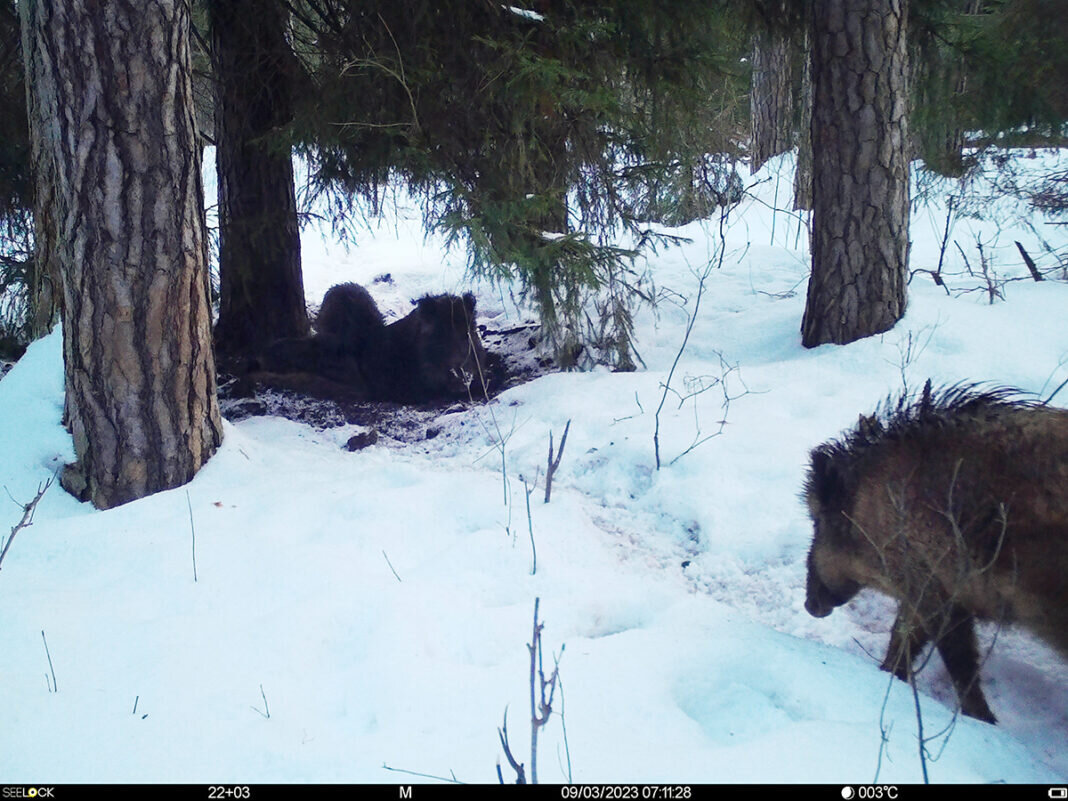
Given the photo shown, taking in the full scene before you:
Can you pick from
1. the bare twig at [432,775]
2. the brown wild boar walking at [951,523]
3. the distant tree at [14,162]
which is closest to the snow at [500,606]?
the bare twig at [432,775]

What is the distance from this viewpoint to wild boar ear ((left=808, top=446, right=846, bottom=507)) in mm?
3648

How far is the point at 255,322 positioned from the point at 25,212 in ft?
6.83

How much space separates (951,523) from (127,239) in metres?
4.20

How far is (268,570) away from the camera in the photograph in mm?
3938

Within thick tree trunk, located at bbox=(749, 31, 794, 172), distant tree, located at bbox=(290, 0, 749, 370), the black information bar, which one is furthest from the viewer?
thick tree trunk, located at bbox=(749, 31, 794, 172)

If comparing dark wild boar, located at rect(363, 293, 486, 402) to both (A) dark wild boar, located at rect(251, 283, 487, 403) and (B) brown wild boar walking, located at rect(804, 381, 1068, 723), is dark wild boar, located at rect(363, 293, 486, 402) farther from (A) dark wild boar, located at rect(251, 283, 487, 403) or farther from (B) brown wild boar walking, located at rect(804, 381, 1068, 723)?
(B) brown wild boar walking, located at rect(804, 381, 1068, 723)

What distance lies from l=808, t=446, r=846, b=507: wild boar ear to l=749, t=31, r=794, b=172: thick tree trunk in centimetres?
1162

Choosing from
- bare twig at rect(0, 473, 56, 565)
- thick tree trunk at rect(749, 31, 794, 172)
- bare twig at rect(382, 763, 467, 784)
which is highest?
thick tree trunk at rect(749, 31, 794, 172)

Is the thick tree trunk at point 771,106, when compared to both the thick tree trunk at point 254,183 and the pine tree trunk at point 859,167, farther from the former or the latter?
the thick tree trunk at point 254,183

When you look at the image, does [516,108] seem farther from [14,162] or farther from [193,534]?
[14,162]

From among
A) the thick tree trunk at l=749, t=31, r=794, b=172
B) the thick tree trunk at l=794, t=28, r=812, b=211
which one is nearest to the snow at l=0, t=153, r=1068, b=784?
the thick tree trunk at l=794, t=28, r=812, b=211

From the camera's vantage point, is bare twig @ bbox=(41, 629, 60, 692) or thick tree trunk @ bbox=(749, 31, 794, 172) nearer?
bare twig @ bbox=(41, 629, 60, 692)

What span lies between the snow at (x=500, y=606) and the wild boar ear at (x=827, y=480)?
0.63m

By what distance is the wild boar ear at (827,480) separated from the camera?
365 cm
